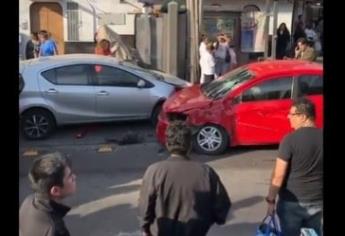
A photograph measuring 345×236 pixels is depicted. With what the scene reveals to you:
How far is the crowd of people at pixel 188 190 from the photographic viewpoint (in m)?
3.45

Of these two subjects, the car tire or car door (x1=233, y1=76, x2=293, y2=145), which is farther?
the car tire

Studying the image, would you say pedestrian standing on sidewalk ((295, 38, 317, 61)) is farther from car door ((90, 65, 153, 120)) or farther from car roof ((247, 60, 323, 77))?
car door ((90, 65, 153, 120))

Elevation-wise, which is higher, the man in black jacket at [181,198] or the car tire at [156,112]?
the man in black jacket at [181,198]

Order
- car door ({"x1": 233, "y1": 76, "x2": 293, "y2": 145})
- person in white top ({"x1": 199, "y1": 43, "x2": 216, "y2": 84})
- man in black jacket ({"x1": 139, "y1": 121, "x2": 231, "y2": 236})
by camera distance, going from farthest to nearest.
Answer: person in white top ({"x1": 199, "y1": 43, "x2": 216, "y2": 84}), car door ({"x1": 233, "y1": 76, "x2": 293, "y2": 145}), man in black jacket ({"x1": 139, "y1": 121, "x2": 231, "y2": 236})

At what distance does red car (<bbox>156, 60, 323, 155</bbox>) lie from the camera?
405 inches

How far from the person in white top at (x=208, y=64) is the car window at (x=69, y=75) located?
13.9ft

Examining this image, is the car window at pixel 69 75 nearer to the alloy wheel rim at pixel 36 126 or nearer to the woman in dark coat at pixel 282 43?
the alloy wheel rim at pixel 36 126

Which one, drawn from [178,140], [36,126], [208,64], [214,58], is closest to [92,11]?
[214,58]

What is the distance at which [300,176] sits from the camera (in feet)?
16.1

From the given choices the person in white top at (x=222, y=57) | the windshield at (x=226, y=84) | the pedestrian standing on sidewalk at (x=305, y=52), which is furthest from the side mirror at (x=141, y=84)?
the person in white top at (x=222, y=57)

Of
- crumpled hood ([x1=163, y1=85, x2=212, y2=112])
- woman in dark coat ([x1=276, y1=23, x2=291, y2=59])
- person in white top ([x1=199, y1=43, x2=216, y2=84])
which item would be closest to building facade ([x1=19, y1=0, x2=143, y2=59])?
woman in dark coat ([x1=276, y1=23, x2=291, y2=59])

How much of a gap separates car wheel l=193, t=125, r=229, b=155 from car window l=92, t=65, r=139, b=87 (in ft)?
7.30

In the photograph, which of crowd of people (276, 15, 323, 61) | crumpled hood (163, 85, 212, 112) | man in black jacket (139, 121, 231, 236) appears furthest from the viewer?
crowd of people (276, 15, 323, 61)
